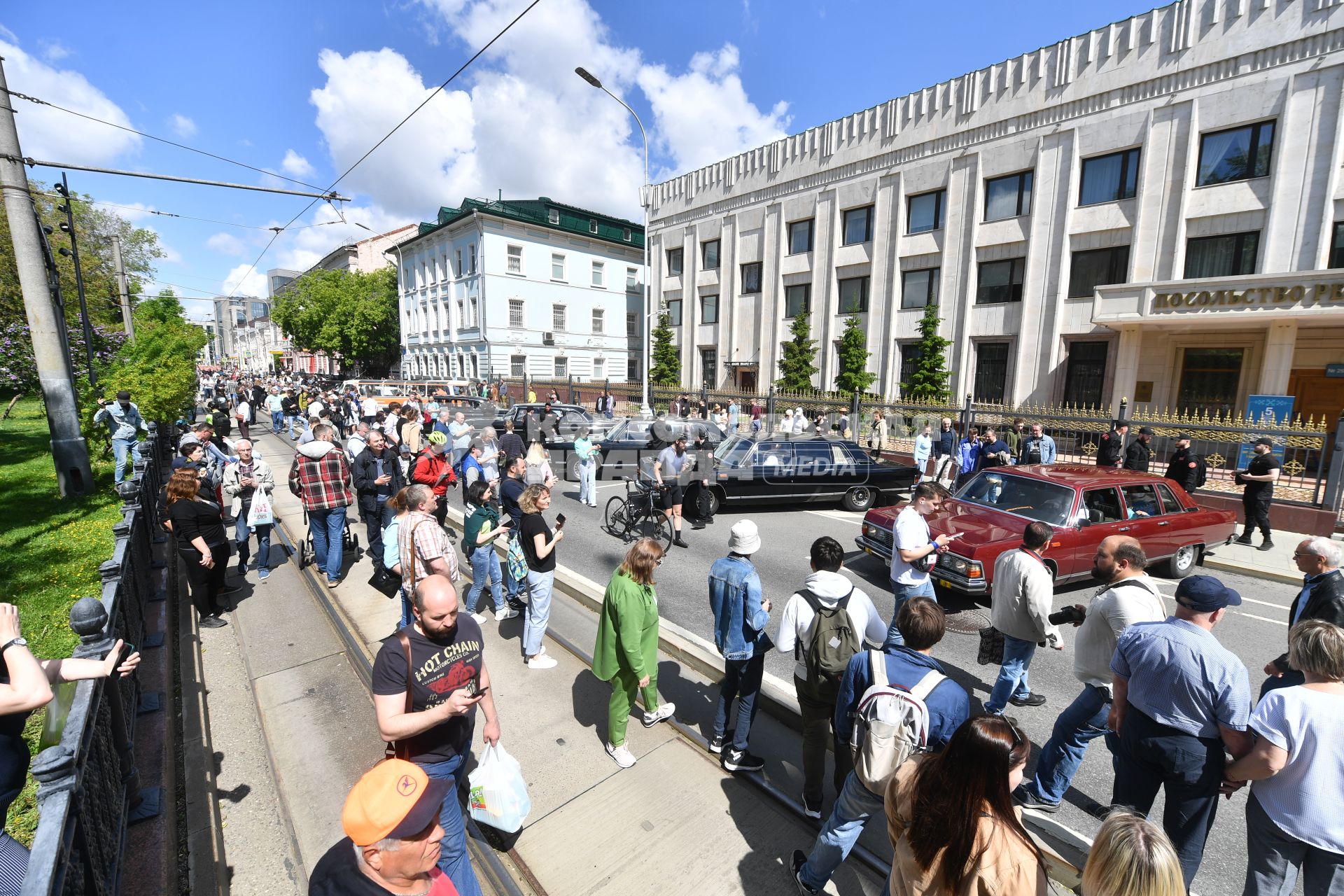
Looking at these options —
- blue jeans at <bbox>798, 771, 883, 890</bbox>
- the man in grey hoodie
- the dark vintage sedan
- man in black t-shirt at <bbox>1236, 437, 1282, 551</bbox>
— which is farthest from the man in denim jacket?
man in black t-shirt at <bbox>1236, 437, 1282, 551</bbox>

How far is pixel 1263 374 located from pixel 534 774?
2448 centimetres

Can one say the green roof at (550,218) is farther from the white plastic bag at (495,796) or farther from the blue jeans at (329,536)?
the white plastic bag at (495,796)

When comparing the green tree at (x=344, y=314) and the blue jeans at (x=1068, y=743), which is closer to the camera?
the blue jeans at (x=1068, y=743)

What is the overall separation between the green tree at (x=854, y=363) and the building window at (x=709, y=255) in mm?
10684

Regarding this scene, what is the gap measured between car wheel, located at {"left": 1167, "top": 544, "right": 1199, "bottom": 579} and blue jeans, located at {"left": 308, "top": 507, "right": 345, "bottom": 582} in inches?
446

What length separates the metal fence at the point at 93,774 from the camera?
6.52ft

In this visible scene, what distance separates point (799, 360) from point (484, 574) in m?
24.7

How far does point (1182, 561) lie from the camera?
27.8 ft

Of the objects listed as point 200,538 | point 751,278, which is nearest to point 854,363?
point 751,278

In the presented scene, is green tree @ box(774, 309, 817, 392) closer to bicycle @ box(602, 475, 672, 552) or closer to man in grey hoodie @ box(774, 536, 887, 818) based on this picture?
bicycle @ box(602, 475, 672, 552)

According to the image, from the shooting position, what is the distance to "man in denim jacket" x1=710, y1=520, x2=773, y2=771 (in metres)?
3.80

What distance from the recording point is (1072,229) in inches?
854

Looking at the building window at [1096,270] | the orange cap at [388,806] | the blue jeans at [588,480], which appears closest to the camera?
the orange cap at [388,806]

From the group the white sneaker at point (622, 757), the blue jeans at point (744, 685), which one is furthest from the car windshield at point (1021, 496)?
the white sneaker at point (622, 757)
